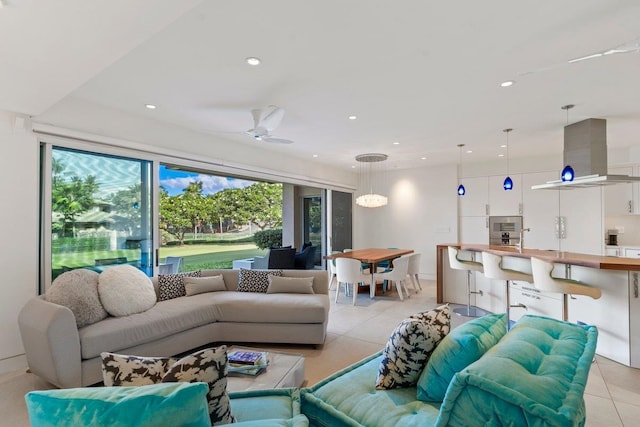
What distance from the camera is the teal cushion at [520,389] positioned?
3.17ft

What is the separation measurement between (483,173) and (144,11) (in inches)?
287

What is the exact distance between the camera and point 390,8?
208 centimetres

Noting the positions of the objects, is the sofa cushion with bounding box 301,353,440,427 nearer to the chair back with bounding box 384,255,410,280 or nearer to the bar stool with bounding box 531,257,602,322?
the bar stool with bounding box 531,257,602,322

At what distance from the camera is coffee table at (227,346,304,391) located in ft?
6.77

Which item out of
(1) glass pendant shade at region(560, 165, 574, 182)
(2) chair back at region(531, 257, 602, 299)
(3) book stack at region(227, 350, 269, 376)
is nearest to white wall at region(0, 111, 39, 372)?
(3) book stack at region(227, 350, 269, 376)

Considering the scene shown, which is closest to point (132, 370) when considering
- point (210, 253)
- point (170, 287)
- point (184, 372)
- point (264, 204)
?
point (184, 372)

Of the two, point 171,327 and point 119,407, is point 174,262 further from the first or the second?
point 119,407

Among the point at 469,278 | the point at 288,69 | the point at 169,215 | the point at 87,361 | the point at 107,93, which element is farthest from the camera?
the point at 169,215

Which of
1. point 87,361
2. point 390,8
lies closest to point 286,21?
Answer: point 390,8

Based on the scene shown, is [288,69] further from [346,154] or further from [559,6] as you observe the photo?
[346,154]

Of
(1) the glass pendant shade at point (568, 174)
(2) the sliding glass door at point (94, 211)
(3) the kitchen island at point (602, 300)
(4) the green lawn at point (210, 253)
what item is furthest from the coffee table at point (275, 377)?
(4) the green lawn at point (210, 253)

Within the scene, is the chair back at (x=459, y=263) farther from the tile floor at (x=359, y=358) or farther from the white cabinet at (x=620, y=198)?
the white cabinet at (x=620, y=198)

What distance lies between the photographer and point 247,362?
2283 millimetres

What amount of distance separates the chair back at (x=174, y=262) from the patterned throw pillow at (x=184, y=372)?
4976mm
